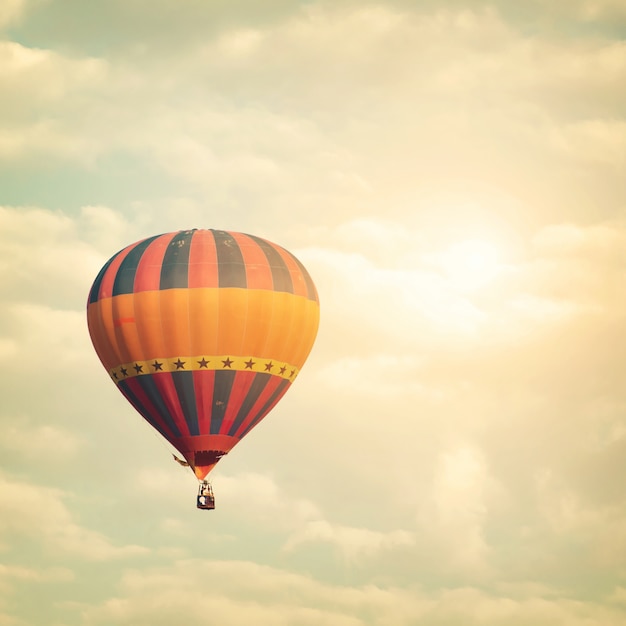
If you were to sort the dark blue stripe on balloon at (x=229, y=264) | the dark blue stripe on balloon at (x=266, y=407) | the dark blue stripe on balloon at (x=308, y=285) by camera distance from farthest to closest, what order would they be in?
the dark blue stripe on balloon at (x=308, y=285), the dark blue stripe on balloon at (x=266, y=407), the dark blue stripe on balloon at (x=229, y=264)

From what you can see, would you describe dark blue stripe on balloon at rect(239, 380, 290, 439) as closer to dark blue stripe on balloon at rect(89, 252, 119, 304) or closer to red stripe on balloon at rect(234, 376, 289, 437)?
red stripe on balloon at rect(234, 376, 289, 437)

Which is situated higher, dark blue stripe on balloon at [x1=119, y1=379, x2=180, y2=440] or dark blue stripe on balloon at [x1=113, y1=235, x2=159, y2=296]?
dark blue stripe on balloon at [x1=113, y1=235, x2=159, y2=296]

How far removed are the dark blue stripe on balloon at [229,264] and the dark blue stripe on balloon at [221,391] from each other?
12.0 ft

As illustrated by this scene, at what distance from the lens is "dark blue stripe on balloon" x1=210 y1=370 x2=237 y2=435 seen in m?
86.6

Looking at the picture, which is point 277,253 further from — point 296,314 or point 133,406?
point 133,406

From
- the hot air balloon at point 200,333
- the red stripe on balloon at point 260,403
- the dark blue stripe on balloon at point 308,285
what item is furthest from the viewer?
the dark blue stripe on balloon at point 308,285

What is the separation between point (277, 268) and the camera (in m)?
88.0

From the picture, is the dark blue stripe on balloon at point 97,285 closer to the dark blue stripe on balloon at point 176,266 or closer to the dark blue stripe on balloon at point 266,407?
the dark blue stripe on balloon at point 176,266

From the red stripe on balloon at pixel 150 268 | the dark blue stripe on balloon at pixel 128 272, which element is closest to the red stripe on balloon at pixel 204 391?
the red stripe on balloon at pixel 150 268

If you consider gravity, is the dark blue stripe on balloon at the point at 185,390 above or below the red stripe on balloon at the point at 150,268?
below

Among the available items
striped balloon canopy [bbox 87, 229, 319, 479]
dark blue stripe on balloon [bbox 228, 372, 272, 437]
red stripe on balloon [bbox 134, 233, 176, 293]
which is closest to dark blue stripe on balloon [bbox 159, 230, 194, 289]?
striped balloon canopy [bbox 87, 229, 319, 479]

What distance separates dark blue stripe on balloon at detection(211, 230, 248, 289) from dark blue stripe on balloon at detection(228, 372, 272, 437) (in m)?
3.91

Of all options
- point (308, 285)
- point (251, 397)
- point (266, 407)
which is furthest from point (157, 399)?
point (308, 285)

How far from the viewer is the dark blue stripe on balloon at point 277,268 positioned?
8769 cm
